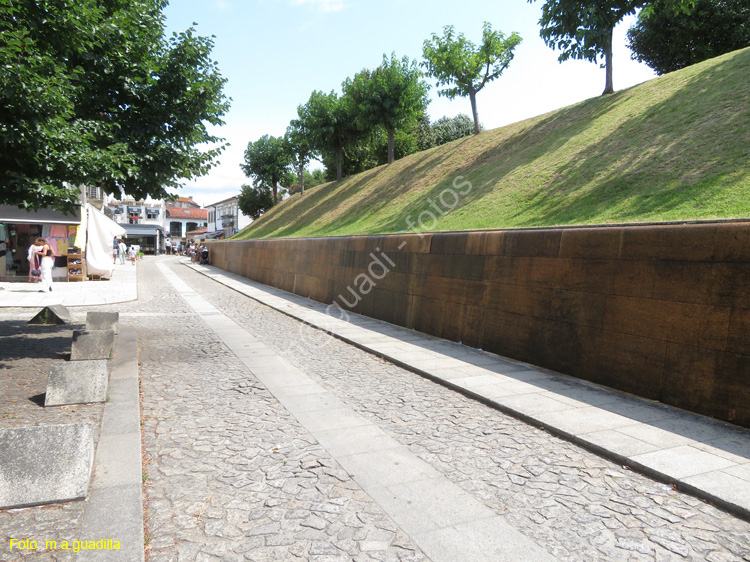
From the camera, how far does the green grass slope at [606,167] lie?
29.2ft

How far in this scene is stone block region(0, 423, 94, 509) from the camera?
9.91 ft

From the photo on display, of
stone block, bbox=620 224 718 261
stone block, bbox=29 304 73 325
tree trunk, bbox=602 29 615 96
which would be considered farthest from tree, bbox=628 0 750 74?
stone block, bbox=29 304 73 325

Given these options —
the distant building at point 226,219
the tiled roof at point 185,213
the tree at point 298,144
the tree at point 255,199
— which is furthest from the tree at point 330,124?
the tiled roof at point 185,213

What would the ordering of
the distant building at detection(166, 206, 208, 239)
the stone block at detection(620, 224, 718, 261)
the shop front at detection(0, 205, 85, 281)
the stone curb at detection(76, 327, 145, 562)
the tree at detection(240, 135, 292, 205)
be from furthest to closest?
the distant building at detection(166, 206, 208, 239), the tree at detection(240, 135, 292, 205), the shop front at detection(0, 205, 85, 281), the stone block at detection(620, 224, 718, 261), the stone curb at detection(76, 327, 145, 562)

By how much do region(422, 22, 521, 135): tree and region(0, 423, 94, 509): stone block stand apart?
27414mm

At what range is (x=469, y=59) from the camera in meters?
27.9

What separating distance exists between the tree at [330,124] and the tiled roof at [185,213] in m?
57.0

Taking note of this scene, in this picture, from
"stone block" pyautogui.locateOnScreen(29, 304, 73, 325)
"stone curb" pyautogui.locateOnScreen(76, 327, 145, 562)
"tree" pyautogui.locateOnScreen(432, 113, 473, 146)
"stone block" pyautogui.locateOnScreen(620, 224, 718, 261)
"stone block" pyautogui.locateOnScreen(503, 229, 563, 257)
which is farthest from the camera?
"tree" pyautogui.locateOnScreen(432, 113, 473, 146)

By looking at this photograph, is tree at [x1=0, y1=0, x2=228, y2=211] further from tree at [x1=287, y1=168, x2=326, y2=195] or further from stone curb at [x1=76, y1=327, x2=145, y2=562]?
tree at [x1=287, y1=168, x2=326, y2=195]

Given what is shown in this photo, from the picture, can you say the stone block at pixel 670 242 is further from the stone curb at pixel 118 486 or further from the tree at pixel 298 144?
the tree at pixel 298 144

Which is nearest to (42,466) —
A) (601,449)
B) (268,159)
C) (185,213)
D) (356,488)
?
(356,488)

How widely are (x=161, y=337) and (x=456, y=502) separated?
24.9 ft

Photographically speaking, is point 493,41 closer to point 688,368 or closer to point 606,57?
point 606,57

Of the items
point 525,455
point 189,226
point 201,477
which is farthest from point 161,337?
point 189,226
